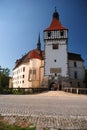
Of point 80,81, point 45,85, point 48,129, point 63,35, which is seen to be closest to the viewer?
point 48,129

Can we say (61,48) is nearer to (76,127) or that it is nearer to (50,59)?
(50,59)

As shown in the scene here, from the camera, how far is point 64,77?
37.7 meters

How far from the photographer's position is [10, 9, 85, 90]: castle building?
3791 centimetres

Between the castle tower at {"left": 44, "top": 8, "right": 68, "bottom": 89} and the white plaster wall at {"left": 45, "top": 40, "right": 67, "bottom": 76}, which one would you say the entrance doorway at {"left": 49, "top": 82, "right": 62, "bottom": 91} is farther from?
the white plaster wall at {"left": 45, "top": 40, "right": 67, "bottom": 76}

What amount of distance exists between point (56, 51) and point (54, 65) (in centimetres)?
300

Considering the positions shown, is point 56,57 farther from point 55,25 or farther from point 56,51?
point 55,25

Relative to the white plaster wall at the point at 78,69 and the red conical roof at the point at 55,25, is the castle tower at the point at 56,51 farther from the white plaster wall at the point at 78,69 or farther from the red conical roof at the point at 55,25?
the white plaster wall at the point at 78,69

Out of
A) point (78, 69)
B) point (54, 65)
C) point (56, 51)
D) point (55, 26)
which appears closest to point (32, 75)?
point (54, 65)

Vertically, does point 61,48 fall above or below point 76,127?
above

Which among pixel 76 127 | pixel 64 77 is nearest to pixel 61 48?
pixel 64 77

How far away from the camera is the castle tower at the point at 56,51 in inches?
1496

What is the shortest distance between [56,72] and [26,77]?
847 cm

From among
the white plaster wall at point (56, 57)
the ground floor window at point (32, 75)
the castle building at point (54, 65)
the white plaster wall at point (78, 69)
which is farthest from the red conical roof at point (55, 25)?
the ground floor window at point (32, 75)

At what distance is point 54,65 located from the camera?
126 ft
